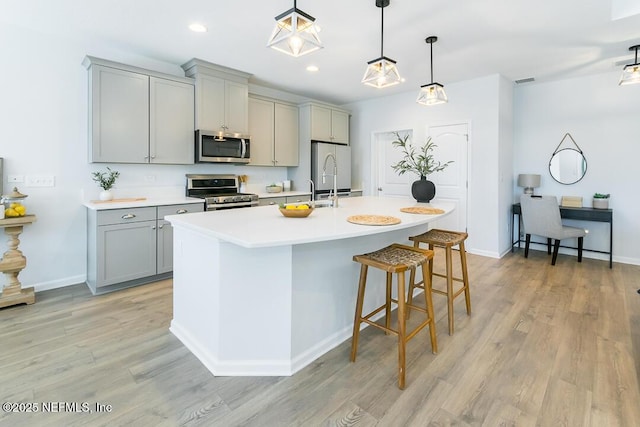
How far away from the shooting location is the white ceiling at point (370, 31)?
2.74m

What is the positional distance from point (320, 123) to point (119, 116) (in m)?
2.98

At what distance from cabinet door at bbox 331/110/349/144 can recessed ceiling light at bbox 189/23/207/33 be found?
114 inches

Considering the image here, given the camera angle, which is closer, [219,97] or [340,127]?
[219,97]

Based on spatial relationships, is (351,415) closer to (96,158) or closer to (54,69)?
(96,158)

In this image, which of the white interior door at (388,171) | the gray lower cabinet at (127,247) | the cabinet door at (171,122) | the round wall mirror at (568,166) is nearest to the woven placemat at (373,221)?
the gray lower cabinet at (127,247)

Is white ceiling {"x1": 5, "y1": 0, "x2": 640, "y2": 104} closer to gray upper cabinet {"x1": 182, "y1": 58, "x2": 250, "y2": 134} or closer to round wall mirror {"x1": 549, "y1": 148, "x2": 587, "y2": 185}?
gray upper cabinet {"x1": 182, "y1": 58, "x2": 250, "y2": 134}

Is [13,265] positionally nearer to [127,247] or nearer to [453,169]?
[127,247]

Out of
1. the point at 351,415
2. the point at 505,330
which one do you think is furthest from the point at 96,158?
the point at 505,330

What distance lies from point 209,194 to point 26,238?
1885 millimetres

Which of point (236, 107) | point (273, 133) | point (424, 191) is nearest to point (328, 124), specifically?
point (273, 133)

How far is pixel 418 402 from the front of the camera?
5.65 feet

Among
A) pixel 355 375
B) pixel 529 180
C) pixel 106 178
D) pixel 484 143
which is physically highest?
pixel 484 143

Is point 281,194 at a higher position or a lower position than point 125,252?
higher

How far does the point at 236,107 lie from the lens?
4344mm
